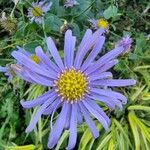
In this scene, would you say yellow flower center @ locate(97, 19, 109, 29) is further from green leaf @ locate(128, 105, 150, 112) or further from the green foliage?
green leaf @ locate(128, 105, 150, 112)

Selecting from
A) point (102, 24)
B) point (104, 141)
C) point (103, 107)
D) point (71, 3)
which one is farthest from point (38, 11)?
point (104, 141)

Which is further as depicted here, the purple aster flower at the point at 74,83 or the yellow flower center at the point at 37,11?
the yellow flower center at the point at 37,11

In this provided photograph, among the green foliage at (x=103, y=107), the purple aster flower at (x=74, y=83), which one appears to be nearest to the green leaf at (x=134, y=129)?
the green foliage at (x=103, y=107)

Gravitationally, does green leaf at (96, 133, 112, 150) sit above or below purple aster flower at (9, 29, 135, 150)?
below

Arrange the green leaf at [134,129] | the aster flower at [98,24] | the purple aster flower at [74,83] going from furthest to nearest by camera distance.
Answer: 1. the aster flower at [98,24]
2. the green leaf at [134,129]
3. the purple aster flower at [74,83]

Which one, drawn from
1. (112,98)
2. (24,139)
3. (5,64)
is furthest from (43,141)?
(112,98)

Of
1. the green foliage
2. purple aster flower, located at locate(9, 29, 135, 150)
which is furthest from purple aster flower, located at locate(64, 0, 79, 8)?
purple aster flower, located at locate(9, 29, 135, 150)

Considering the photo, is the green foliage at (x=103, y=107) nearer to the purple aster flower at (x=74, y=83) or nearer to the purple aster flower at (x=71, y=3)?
the purple aster flower at (x=71, y=3)

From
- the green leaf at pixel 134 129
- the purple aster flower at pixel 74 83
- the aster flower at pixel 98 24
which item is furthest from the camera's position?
the aster flower at pixel 98 24
